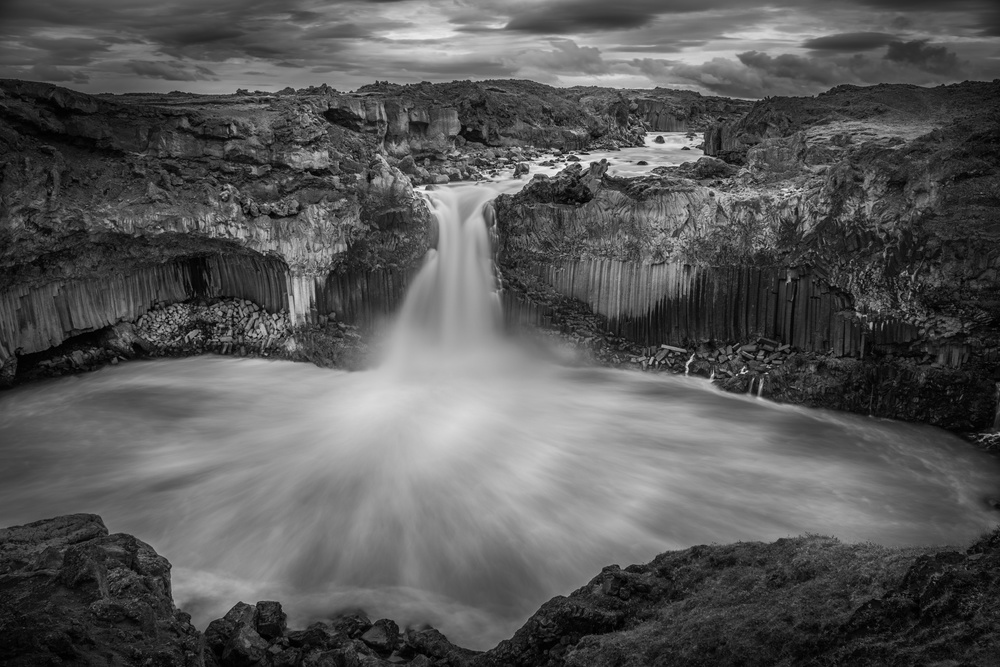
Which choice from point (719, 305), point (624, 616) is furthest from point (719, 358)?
point (624, 616)

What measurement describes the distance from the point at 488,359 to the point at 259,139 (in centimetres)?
743

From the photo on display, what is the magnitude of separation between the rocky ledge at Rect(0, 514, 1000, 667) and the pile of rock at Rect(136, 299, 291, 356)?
9.13m

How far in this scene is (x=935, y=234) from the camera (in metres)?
12.7

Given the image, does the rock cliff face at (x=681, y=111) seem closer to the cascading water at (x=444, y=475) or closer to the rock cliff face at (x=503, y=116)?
the rock cliff face at (x=503, y=116)

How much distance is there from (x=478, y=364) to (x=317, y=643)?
9.54 metres

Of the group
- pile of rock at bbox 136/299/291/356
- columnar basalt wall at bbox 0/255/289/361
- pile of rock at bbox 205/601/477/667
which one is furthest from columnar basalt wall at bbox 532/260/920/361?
pile of rock at bbox 205/601/477/667

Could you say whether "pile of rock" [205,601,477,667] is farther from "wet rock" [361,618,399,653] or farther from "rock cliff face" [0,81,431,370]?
"rock cliff face" [0,81,431,370]

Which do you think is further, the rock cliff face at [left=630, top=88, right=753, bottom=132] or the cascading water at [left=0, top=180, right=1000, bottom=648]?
the rock cliff face at [left=630, top=88, right=753, bottom=132]

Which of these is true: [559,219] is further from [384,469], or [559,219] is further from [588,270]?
[384,469]

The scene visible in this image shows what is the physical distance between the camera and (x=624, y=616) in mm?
6430

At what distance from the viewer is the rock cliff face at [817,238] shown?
12719 mm

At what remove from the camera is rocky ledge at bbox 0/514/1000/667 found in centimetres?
460

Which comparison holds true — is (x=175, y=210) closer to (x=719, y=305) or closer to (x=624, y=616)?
(x=719, y=305)

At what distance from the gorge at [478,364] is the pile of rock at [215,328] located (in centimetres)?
7
